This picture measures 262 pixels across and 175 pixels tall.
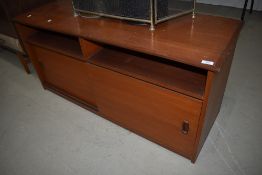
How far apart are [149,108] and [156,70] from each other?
22cm

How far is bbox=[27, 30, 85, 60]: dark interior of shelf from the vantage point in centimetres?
137

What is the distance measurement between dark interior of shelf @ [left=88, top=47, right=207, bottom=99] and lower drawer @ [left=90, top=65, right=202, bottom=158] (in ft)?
0.11

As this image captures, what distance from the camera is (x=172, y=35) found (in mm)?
1045

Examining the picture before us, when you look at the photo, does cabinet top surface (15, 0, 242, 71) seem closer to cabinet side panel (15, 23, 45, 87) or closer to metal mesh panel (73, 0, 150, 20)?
metal mesh panel (73, 0, 150, 20)

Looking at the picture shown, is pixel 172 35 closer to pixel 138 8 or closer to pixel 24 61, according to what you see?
pixel 138 8

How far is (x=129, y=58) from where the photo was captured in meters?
1.24

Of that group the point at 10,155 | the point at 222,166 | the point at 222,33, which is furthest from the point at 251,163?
the point at 10,155

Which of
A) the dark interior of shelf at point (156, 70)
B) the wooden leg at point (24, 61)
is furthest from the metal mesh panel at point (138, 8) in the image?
the wooden leg at point (24, 61)

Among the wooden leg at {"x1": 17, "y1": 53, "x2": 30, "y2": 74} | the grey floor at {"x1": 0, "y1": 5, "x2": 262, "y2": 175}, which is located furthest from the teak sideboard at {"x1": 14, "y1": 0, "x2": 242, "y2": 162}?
the wooden leg at {"x1": 17, "y1": 53, "x2": 30, "y2": 74}

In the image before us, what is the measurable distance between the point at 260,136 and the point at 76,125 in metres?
1.24

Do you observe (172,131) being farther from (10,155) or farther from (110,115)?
(10,155)

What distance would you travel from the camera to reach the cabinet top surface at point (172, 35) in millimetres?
885

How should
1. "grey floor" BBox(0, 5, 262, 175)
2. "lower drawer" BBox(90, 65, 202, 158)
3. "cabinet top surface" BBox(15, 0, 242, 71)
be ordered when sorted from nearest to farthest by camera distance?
"cabinet top surface" BBox(15, 0, 242, 71) < "lower drawer" BBox(90, 65, 202, 158) < "grey floor" BBox(0, 5, 262, 175)

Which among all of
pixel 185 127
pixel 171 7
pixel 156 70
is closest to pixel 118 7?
pixel 171 7
